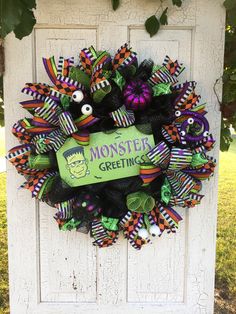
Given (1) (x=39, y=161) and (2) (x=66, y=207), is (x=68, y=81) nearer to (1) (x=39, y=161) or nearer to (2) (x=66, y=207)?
(1) (x=39, y=161)

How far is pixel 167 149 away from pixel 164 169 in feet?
0.29

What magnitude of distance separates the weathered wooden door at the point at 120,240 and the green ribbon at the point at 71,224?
144 millimetres

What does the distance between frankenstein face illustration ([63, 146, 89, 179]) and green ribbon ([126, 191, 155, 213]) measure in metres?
0.19

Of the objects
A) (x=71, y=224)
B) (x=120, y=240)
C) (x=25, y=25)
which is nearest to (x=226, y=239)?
(x=120, y=240)

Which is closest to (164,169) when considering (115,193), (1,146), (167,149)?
(167,149)

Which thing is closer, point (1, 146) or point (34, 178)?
point (34, 178)

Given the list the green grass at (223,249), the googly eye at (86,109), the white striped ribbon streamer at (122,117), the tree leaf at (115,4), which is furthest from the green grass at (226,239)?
the tree leaf at (115,4)

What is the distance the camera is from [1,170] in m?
6.97

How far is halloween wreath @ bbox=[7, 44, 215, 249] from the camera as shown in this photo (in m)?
1.48

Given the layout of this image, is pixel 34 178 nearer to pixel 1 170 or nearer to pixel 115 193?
pixel 115 193

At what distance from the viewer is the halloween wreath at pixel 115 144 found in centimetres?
148

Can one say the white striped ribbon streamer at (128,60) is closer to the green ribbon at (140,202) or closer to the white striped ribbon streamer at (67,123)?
the white striped ribbon streamer at (67,123)

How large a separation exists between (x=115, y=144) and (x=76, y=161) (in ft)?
0.52

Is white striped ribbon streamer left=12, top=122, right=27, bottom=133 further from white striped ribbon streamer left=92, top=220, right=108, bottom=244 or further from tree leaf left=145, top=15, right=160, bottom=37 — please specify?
tree leaf left=145, top=15, right=160, bottom=37
